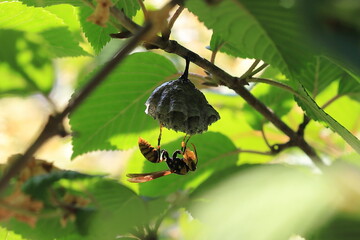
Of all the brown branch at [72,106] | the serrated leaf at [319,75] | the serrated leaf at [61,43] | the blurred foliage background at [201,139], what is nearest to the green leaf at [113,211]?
the blurred foliage background at [201,139]

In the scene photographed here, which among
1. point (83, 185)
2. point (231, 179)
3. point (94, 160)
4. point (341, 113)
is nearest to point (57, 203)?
point (83, 185)

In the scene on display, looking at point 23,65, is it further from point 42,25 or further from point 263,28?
point 42,25

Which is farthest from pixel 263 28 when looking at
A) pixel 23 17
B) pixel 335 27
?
pixel 23 17

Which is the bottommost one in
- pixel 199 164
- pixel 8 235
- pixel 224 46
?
pixel 8 235

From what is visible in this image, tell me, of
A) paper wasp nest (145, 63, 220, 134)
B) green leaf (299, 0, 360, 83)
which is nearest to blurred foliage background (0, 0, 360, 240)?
green leaf (299, 0, 360, 83)

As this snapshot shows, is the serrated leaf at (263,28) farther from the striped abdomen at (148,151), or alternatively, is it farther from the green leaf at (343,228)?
the striped abdomen at (148,151)

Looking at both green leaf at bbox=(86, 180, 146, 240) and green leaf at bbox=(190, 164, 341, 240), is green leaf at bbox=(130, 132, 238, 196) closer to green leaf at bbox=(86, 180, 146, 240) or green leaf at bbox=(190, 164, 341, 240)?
green leaf at bbox=(190, 164, 341, 240)

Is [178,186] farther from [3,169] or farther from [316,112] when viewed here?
[3,169]
